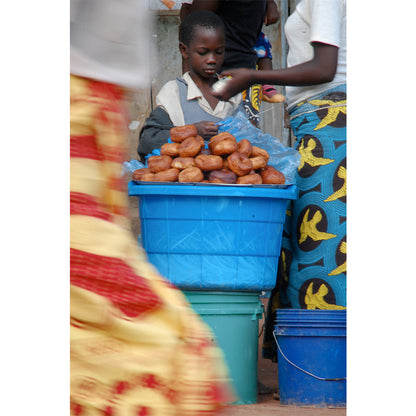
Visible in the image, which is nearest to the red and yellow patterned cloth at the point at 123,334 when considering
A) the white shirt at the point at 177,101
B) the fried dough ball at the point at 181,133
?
the fried dough ball at the point at 181,133

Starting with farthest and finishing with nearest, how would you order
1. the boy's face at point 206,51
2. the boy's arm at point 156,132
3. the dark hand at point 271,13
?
1. the dark hand at point 271,13
2. the boy's face at point 206,51
3. the boy's arm at point 156,132

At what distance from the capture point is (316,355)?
3.11 m

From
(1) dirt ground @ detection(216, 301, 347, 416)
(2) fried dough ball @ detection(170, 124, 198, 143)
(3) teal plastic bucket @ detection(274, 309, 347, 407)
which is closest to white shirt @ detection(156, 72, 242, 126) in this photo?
(2) fried dough ball @ detection(170, 124, 198, 143)

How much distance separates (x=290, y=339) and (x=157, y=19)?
4.33m

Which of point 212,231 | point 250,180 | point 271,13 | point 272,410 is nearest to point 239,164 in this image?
point 250,180

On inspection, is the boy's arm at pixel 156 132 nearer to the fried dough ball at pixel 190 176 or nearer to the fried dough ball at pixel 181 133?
the fried dough ball at pixel 181 133

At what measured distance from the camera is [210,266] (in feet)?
10.1

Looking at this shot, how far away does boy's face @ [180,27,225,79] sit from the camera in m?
3.64

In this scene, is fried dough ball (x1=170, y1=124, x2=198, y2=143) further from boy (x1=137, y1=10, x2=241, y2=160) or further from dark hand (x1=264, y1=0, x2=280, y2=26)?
dark hand (x1=264, y1=0, x2=280, y2=26)

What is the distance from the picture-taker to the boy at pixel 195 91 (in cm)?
359

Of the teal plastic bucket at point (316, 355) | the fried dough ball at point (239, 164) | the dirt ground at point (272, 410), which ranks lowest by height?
the dirt ground at point (272, 410)

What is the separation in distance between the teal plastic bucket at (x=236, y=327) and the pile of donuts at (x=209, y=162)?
55cm

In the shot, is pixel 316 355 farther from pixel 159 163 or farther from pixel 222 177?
pixel 159 163
